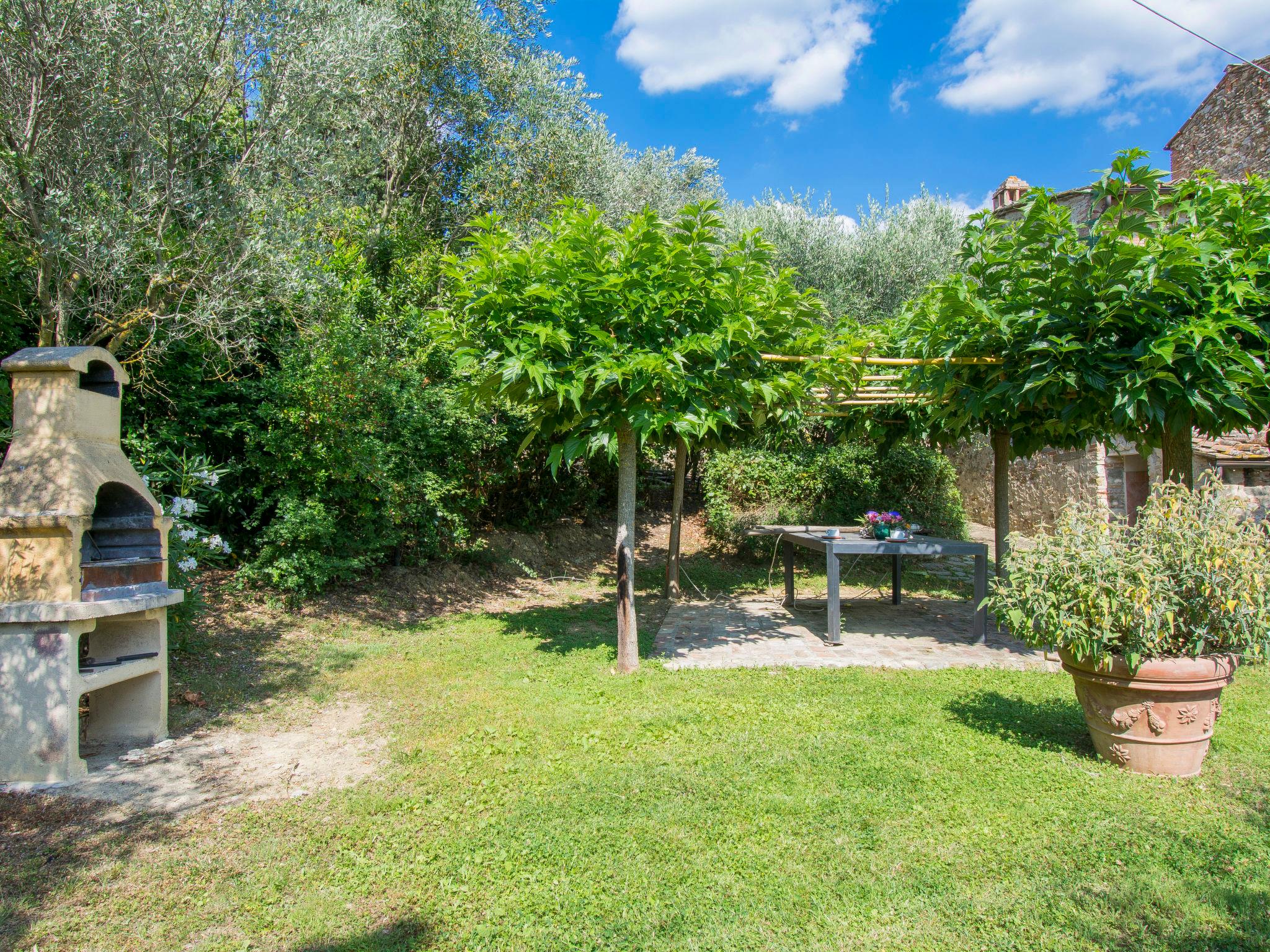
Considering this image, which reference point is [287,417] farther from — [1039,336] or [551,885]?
[1039,336]

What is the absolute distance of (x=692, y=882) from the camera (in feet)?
9.35

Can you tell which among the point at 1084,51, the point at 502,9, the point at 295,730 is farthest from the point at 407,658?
the point at 502,9

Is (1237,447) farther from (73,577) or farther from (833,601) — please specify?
(73,577)

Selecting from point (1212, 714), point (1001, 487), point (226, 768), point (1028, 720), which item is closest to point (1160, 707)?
point (1212, 714)

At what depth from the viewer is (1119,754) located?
3.79 meters

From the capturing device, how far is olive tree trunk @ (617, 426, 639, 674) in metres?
5.96

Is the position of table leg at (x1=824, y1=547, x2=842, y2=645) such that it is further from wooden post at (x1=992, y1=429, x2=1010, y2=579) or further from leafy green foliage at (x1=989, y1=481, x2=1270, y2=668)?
leafy green foliage at (x1=989, y1=481, x2=1270, y2=668)

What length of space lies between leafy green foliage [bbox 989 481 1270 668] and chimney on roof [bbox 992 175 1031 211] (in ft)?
51.6

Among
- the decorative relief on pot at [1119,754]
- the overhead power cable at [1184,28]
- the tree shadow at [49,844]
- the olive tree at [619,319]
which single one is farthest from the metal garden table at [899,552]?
the tree shadow at [49,844]

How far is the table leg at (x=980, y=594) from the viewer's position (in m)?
6.89

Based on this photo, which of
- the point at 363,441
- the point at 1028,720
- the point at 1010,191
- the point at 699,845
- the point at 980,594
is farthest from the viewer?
the point at 1010,191

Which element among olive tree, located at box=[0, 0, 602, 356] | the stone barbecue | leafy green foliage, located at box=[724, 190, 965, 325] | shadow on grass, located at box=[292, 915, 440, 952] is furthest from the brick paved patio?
leafy green foliage, located at box=[724, 190, 965, 325]

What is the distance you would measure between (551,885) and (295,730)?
263cm

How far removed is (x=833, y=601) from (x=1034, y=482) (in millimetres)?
8995
